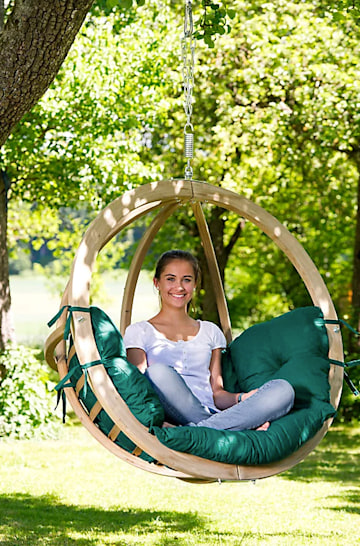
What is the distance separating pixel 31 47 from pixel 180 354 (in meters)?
1.31

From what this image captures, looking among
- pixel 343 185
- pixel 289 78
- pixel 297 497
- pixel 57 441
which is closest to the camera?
pixel 297 497

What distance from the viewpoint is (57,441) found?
6.44 meters

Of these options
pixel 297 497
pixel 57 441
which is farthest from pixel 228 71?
pixel 297 497

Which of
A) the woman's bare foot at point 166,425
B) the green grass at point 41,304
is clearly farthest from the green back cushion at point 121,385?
the green grass at point 41,304

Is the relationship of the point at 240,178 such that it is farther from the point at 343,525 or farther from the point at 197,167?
the point at 343,525

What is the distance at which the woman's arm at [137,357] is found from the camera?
122 inches

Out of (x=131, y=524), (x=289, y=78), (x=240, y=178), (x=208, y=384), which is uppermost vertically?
(x=289, y=78)

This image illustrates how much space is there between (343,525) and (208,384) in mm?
1593

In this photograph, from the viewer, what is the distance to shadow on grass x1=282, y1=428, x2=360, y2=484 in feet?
18.3

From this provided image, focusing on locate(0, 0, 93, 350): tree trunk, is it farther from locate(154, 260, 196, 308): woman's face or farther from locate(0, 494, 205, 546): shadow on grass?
locate(0, 494, 205, 546): shadow on grass

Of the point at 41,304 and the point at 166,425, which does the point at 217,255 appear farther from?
the point at 41,304

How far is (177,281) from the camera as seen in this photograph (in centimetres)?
320

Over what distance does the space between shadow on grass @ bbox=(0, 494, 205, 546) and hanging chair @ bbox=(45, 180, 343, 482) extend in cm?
122

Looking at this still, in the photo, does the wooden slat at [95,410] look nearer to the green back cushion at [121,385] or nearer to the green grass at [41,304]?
the green back cushion at [121,385]
